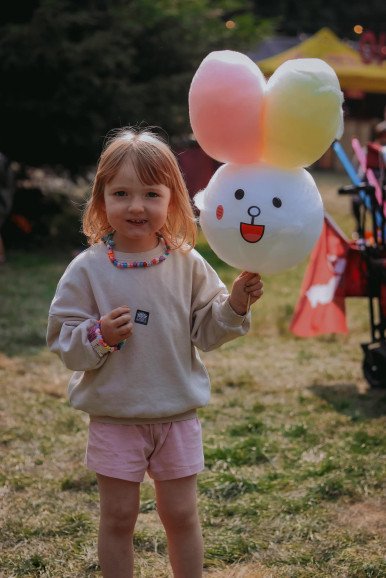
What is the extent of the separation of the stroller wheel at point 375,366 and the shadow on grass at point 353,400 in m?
0.05

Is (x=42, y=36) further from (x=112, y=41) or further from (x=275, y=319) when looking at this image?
(x=275, y=319)

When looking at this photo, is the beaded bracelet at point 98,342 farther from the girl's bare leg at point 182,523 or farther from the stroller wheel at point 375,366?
the stroller wheel at point 375,366

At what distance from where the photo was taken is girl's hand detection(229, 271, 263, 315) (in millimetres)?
2377

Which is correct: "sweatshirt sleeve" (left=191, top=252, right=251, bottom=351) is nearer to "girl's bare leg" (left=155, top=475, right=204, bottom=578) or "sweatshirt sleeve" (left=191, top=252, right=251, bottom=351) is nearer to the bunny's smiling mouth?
the bunny's smiling mouth

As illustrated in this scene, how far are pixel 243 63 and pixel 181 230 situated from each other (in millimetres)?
513

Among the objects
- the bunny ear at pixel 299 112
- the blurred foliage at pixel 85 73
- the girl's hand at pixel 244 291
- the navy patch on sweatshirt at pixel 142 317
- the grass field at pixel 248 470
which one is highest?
the blurred foliage at pixel 85 73

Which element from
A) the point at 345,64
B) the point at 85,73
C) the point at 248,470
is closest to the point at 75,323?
the point at 248,470

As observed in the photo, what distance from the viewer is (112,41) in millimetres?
9242

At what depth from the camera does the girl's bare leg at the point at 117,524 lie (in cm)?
240

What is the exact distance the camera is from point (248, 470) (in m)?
3.74

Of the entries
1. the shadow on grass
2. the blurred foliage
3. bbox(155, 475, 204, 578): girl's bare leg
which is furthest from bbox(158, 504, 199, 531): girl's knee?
the blurred foliage

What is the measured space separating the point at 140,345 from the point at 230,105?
699 millimetres

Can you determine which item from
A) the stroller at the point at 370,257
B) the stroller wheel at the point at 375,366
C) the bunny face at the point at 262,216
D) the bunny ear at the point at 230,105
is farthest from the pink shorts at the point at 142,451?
the stroller wheel at the point at 375,366

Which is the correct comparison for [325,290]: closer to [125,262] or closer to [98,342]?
[125,262]
